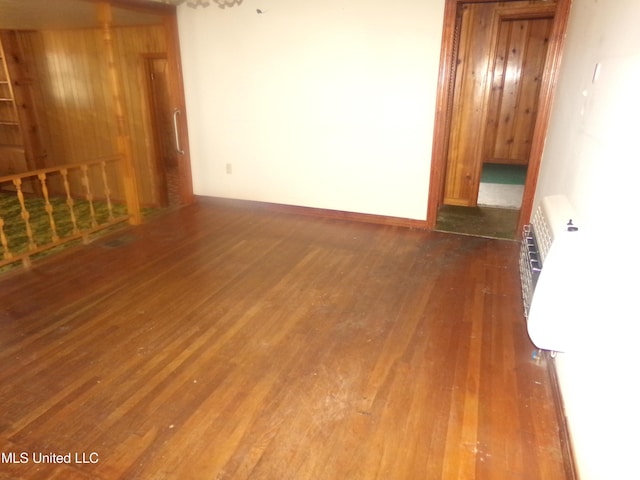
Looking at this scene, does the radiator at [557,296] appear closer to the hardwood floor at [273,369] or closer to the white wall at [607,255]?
the white wall at [607,255]

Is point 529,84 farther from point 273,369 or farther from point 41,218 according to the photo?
point 41,218

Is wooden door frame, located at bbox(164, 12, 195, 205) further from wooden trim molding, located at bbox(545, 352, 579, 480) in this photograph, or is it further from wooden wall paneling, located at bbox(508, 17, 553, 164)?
wooden wall paneling, located at bbox(508, 17, 553, 164)

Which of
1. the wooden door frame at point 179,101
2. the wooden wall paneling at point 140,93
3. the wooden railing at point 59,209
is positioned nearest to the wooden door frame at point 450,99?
the wooden door frame at point 179,101

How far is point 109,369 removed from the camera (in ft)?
7.14

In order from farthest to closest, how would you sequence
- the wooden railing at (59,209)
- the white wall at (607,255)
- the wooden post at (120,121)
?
the wooden post at (120,121) → the wooden railing at (59,209) → the white wall at (607,255)

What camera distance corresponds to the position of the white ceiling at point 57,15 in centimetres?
394

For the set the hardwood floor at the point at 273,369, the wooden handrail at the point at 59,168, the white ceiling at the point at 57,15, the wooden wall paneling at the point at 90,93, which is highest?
the white ceiling at the point at 57,15

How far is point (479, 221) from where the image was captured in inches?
180

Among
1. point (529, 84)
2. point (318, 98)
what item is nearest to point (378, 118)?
point (318, 98)

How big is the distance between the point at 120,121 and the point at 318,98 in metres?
1.98

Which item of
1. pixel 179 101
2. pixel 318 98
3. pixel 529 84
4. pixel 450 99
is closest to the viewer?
pixel 450 99

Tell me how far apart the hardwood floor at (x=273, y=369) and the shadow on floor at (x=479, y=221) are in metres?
0.58

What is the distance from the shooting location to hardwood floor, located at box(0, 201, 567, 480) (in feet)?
5.52

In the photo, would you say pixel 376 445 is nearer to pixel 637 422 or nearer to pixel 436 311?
pixel 637 422
